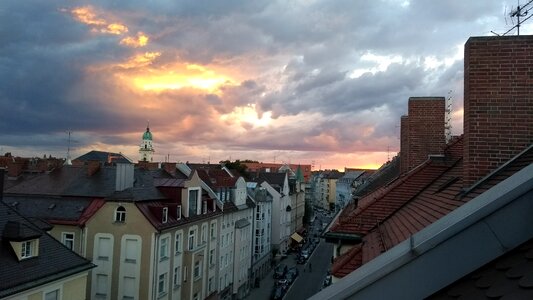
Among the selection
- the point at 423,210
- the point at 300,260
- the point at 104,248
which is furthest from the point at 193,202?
the point at 300,260

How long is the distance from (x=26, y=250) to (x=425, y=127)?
16.3m

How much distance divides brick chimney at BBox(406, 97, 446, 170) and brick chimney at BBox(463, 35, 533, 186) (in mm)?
8662

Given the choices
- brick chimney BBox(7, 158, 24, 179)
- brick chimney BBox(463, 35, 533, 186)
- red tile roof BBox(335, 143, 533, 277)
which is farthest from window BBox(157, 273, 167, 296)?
brick chimney BBox(463, 35, 533, 186)

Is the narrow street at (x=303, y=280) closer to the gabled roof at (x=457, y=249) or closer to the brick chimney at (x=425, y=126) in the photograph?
the brick chimney at (x=425, y=126)

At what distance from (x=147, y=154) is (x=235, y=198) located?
83189 mm

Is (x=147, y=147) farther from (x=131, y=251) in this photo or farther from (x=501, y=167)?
(x=501, y=167)

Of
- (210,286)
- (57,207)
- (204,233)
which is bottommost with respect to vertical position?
(210,286)

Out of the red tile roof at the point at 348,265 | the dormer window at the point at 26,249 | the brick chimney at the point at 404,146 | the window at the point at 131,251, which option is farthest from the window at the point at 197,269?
the red tile roof at the point at 348,265

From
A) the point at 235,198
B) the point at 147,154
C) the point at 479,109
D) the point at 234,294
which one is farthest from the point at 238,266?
the point at 147,154

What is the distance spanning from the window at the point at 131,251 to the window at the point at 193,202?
5.80 m

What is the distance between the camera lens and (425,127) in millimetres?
16406

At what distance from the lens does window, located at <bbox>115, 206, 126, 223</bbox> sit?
26.5 metres

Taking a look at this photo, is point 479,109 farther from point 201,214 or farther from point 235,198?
point 235,198

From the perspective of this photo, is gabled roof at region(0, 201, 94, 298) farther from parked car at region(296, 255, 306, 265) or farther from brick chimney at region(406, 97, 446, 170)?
parked car at region(296, 255, 306, 265)
